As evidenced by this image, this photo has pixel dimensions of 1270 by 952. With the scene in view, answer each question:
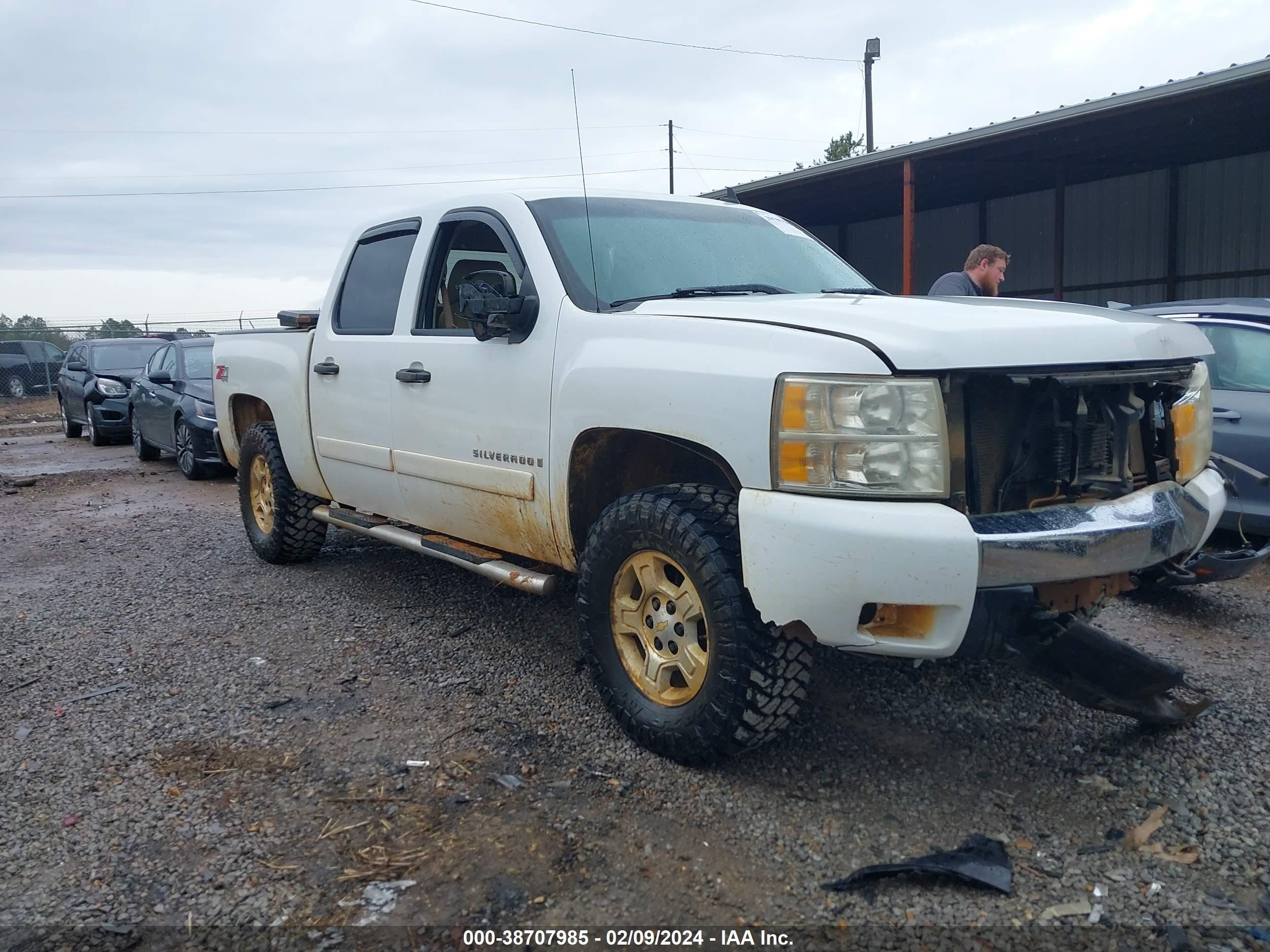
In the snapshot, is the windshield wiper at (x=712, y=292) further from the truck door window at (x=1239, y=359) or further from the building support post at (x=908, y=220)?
the building support post at (x=908, y=220)

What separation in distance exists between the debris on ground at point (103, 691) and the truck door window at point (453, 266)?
1.91 metres

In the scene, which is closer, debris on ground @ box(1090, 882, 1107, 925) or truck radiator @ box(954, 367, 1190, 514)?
debris on ground @ box(1090, 882, 1107, 925)

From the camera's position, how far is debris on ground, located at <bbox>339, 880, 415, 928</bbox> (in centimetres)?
248

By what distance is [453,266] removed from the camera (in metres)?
4.66

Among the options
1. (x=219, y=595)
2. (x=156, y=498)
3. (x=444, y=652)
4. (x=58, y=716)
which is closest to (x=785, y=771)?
(x=444, y=652)

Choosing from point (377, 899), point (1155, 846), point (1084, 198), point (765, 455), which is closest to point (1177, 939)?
point (1155, 846)

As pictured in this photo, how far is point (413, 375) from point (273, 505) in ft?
6.84

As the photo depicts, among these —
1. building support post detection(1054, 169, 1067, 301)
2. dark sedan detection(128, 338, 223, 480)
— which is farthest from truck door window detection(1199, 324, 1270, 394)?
building support post detection(1054, 169, 1067, 301)

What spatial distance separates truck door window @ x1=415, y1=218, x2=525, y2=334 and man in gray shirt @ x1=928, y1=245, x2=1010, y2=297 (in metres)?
3.57

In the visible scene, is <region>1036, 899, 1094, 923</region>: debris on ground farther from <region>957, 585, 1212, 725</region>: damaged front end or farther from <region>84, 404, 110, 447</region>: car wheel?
<region>84, 404, 110, 447</region>: car wheel

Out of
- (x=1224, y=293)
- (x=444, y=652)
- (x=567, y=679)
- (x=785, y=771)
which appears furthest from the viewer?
(x=1224, y=293)

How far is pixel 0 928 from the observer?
8.07 feet

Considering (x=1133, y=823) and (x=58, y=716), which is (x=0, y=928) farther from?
(x=1133, y=823)

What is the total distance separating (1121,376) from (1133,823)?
4.11 ft
